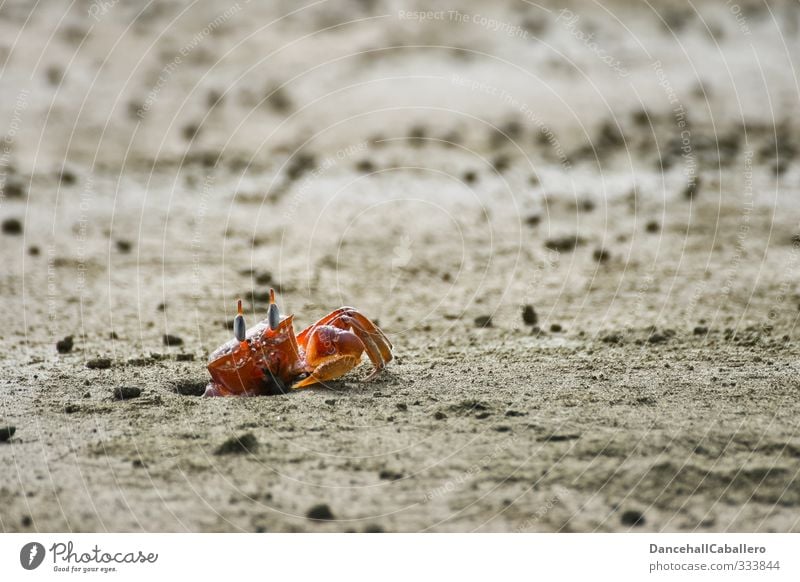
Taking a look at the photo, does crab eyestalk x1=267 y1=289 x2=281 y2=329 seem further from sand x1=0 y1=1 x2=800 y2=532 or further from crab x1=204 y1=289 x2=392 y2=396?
sand x1=0 y1=1 x2=800 y2=532

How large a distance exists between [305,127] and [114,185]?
3.79 metres

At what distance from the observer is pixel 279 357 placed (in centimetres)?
801

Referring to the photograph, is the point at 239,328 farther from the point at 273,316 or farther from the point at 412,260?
the point at 412,260

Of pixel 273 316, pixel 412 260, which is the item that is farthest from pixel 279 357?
pixel 412 260

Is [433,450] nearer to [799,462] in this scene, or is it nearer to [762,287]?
[799,462]

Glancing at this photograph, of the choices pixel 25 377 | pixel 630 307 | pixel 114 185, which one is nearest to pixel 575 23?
pixel 114 185

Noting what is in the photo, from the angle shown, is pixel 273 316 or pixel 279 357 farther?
pixel 279 357
